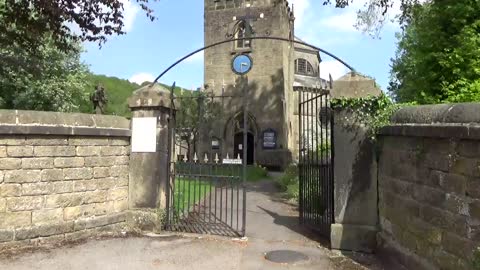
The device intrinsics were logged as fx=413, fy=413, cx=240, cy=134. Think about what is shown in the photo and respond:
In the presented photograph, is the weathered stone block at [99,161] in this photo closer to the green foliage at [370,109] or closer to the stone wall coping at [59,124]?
the stone wall coping at [59,124]

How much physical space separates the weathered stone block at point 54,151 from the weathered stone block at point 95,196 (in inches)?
30.6

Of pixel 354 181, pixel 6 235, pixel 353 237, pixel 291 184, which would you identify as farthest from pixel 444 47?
pixel 6 235

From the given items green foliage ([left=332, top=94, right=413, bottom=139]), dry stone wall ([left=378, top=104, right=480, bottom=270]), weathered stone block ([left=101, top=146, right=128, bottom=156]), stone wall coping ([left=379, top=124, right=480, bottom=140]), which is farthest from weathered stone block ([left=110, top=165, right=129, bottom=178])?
stone wall coping ([left=379, top=124, right=480, bottom=140])

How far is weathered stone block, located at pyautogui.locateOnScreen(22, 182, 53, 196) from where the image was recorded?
6510 millimetres

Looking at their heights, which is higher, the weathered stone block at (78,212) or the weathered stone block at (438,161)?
the weathered stone block at (438,161)

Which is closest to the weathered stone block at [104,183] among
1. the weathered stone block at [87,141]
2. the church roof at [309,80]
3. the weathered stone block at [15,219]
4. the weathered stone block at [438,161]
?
the weathered stone block at [87,141]

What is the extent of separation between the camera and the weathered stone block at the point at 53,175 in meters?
6.71

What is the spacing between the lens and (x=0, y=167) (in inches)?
247

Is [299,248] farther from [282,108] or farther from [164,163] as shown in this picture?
[282,108]

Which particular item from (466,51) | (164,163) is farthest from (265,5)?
(164,163)

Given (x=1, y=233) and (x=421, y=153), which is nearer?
(x=421, y=153)

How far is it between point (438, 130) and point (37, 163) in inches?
230

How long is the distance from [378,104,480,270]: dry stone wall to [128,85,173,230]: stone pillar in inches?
159

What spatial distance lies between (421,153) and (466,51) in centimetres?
894
